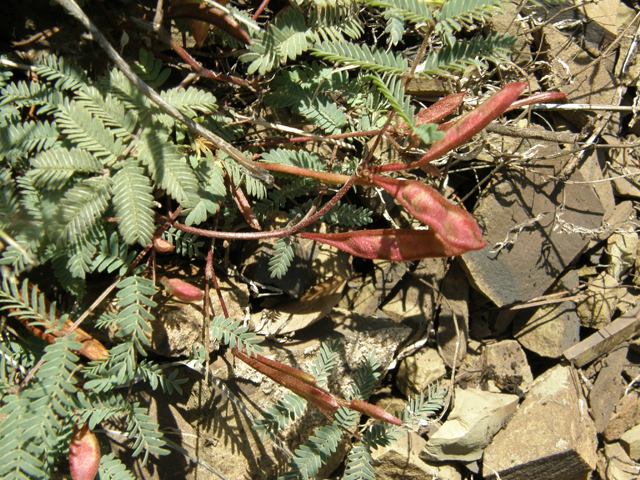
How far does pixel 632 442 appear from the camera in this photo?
316 centimetres

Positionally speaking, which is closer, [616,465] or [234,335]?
[234,335]

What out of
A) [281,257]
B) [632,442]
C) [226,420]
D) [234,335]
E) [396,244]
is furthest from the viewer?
[632,442]

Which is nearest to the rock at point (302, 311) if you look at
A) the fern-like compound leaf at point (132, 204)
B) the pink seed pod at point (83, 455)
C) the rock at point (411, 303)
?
the rock at point (411, 303)

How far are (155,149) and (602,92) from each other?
2.94m

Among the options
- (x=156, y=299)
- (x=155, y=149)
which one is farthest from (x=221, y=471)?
(x=155, y=149)

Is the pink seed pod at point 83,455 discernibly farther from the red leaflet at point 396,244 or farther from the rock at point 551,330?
the rock at point 551,330

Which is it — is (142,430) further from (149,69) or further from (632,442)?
(632,442)

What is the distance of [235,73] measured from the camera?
247 centimetres

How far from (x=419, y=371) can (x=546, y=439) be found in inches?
37.6

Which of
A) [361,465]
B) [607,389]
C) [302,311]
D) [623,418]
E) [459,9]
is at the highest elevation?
[459,9]

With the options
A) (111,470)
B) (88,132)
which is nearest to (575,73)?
(88,132)

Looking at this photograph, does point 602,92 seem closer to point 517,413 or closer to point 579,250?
point 579,250

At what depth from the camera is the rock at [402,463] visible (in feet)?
8.85

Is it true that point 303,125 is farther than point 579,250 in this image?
No
